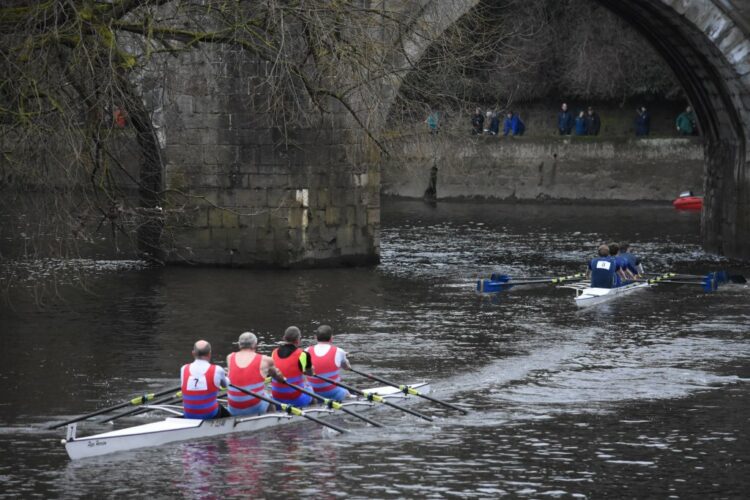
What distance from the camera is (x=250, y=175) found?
30109 millimetres

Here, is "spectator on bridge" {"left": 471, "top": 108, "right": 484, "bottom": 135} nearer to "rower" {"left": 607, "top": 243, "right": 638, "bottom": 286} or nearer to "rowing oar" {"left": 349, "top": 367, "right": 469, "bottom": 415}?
"rower" {"left": 607, "top": 243, "right": 638, "bottom": 286}

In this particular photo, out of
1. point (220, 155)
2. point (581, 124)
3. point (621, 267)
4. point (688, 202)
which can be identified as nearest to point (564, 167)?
point (581, 124)

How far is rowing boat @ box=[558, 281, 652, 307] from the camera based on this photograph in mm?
25984

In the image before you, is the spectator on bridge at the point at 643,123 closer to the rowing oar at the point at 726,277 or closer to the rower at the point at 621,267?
the rowing oar at the point at 726,277

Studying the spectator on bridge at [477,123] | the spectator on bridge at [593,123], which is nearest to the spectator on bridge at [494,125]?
the spectator on bridge at [477,123]

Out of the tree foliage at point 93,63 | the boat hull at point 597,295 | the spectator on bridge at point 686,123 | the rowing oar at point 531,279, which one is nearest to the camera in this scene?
the tree foliage at point 93,63

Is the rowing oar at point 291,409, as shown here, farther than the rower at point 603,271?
No

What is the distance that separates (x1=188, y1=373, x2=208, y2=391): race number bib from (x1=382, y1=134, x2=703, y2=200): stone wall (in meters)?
32.0

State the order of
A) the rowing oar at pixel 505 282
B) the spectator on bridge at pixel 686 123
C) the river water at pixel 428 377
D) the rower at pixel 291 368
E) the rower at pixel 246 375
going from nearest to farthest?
1. the river water at pixel 428 377
2. the rower at pixel 246 375
3. the rower at pixel 291 368
4. the rowing oar at pixel 505 282
5. the spectator on bridge at pixel 686 123

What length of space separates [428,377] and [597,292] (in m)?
7.23

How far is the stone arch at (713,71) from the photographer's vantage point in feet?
98.1

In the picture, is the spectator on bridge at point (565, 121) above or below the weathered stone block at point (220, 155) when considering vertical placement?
above

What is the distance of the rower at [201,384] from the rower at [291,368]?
42.5 inches

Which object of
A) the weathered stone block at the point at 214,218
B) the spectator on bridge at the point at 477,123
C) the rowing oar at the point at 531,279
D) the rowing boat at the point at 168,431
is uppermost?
the spectator on bridge at the point at 477,123
